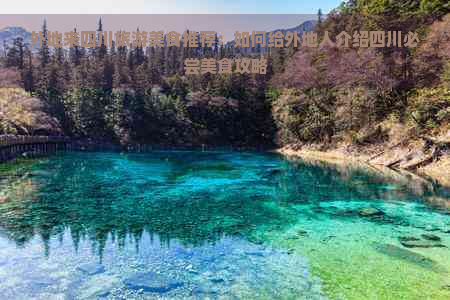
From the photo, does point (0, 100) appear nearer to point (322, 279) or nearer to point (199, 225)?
point (199, 225)

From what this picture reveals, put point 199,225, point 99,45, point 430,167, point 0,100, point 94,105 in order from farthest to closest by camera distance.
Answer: point 99,45 → point 94,105 → point 0,100 → point 430,167 → point 199,225

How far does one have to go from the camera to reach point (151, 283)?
12258 millimetres

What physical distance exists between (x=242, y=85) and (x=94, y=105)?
86.6ft

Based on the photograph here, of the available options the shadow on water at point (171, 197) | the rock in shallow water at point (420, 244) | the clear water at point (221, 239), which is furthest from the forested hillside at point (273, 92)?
the rock in shallow water at point (420, 244)

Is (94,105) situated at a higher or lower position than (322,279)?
higher

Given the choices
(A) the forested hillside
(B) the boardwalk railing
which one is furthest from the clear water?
(A) the forested hillside

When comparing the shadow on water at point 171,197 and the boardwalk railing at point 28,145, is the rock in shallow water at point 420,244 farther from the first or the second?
the boardwalk railing at point 28,145

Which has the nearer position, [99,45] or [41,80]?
[41,80]

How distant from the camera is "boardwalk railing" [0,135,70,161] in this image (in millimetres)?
44431

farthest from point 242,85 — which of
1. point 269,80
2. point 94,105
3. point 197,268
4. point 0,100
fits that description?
point 197,268

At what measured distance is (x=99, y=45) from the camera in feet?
302

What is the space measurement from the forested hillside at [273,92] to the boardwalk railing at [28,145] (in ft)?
23.4

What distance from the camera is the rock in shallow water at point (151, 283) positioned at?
11.9 m

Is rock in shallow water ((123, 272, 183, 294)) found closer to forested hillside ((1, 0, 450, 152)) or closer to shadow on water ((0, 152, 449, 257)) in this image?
shadow on water ((0, 152, 449, 257))
